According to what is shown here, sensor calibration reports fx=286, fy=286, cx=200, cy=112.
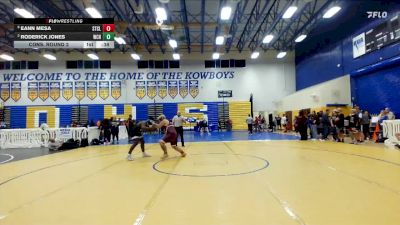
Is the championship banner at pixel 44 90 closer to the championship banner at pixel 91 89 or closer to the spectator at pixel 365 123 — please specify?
the championship banner at pixel 91 89

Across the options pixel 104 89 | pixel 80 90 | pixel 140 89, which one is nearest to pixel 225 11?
pixel 140 89

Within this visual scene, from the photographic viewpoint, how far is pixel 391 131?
10641mm

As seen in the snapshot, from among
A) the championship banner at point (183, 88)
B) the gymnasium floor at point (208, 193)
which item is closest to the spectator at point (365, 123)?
the gymnasium floor at point (208, 193)

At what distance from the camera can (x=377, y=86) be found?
15344 mm

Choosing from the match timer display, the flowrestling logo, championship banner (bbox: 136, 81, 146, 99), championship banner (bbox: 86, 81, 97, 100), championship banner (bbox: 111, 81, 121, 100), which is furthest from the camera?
championship banner (bbox: 136, 81, 146, 99)

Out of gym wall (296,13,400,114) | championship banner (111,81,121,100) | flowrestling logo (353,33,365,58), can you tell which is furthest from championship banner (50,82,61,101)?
flowrestling logo (353,33,365,58)

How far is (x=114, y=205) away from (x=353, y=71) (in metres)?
17.5

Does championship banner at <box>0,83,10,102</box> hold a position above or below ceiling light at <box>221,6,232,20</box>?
below

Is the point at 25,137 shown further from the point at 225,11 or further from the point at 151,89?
the point at 151,89

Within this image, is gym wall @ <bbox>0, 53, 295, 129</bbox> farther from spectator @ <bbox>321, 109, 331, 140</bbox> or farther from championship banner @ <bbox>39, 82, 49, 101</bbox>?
spectator @ <bbox>321, 109, 331, 140</bbox>

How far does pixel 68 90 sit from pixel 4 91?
5939mm

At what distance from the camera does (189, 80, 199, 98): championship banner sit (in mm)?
27547

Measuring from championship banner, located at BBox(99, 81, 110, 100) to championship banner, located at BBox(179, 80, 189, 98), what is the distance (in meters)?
6.85

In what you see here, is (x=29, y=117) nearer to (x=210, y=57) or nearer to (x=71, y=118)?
(x=71, y=118)
